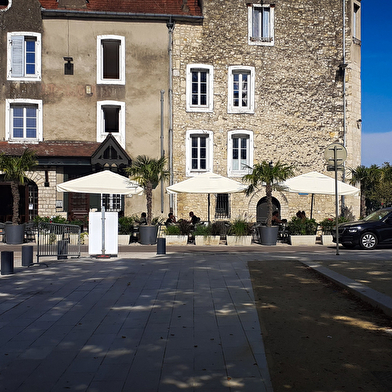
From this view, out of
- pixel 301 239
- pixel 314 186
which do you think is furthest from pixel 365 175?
pixel 301 239

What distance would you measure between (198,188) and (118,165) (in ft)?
19.0

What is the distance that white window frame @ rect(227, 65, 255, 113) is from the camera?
23.5m

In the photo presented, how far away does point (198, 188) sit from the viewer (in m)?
18.1

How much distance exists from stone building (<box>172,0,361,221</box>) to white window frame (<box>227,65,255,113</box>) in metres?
0.05

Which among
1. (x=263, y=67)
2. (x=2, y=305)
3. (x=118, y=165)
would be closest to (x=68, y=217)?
(x=118, y=165)

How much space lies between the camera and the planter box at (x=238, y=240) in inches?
686

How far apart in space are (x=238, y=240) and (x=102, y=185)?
567 centimetres

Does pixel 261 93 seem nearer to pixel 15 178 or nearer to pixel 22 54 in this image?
pixel 22 54

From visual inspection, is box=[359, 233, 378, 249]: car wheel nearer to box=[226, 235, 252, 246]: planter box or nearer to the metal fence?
box=[226, 235, 252, 246]: planter box

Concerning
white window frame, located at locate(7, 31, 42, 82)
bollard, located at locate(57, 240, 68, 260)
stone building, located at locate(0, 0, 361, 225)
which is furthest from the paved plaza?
white window frame, located at locate(7, 31, 42, 82)

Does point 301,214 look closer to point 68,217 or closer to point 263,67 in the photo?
point 263,67

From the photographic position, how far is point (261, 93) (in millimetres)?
23750

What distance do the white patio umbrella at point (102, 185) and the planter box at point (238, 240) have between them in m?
4.18

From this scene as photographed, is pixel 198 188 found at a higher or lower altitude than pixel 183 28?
lower
